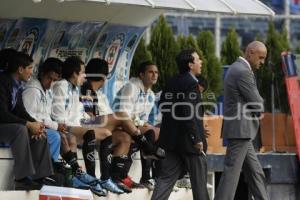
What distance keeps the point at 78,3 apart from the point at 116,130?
2.03 metres

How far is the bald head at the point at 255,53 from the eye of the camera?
547 inches

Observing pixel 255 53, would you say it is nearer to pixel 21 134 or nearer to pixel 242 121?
pixel 242 121

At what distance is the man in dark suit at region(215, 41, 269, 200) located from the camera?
13695mm

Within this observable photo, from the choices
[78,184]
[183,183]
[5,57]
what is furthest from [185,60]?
[183,183]

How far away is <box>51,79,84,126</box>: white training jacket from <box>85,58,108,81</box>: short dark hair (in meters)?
0.84

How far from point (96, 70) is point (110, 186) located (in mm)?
1874

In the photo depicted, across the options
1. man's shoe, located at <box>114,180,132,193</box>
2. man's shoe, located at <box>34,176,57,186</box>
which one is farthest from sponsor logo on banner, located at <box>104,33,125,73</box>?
man's shoe, located at <box>34,176,57,186</box>

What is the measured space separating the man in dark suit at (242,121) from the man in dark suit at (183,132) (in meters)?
0.38

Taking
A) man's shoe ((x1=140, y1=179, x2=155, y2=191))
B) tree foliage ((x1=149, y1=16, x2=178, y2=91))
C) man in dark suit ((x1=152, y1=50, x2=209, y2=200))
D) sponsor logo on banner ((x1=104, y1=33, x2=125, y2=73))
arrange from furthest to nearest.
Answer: tree foliage ((x1=149, y1=16, x2=178, y2=91)) < sponsor logo on banner ((x1=104, y1=33, x2=125, y2=73)) < man's shoe ((x1=140, y1=179, x2=155, y2=191)) < man in dark suit ((x1=152, y1=50, x2=209, y2=200))

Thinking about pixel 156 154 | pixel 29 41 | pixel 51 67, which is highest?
pixel 29 41

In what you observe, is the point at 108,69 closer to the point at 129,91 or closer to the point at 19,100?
the point at 129,91

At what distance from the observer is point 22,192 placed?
1294 cm

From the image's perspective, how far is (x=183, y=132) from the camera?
13.4m

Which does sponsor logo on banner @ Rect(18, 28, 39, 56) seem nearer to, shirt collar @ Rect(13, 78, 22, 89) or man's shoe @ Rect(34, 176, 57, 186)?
shirt collar @ Rect(13, 78, 22, 89)
